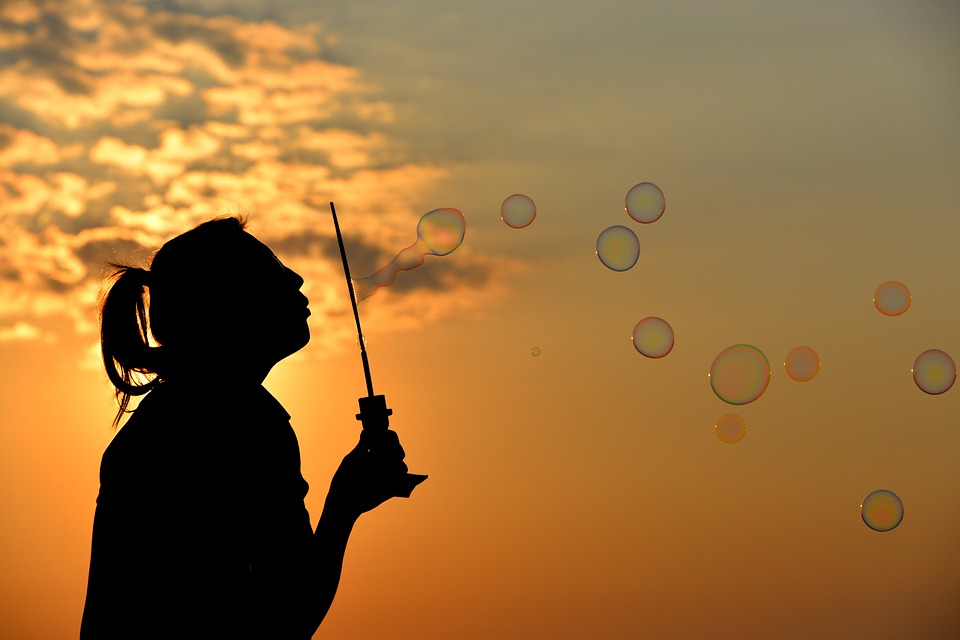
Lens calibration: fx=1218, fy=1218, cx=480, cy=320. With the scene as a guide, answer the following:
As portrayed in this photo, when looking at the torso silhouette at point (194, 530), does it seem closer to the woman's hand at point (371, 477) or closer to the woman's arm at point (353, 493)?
the woman's arm at point (353, 493)

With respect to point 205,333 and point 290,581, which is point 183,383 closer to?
point 205,333

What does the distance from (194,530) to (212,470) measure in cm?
19

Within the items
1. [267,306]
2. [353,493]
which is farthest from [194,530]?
[267,306]

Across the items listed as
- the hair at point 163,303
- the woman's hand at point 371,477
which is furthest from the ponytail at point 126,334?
the woman's hand at point 371,477

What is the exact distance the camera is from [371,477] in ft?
14.0

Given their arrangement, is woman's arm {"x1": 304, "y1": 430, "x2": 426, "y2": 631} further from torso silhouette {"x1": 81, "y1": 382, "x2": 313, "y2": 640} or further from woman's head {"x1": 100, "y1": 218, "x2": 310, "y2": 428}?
woman's head {"x1": 100, "y1": 218, "x2": 310, "y2": 428}

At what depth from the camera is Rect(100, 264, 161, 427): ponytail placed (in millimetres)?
4328

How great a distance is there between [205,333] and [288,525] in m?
0.73

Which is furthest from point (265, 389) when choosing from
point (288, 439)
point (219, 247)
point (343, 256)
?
point (343, 256)

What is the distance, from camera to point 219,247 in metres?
4.27

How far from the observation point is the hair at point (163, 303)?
13.8ft

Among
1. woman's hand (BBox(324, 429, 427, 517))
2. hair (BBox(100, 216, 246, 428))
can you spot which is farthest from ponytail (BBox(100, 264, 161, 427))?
woman's hand (BBox(324, 429, 427, 517))

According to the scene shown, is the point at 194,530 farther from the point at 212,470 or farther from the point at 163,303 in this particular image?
the point at 163,303

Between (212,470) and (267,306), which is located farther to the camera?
(267,306)
